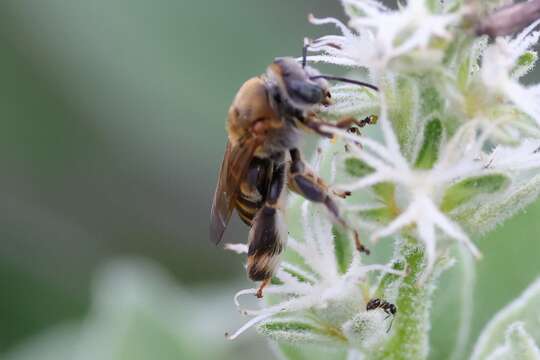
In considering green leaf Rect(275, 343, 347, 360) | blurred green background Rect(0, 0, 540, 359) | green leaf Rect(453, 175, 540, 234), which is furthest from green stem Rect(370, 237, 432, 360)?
blurred green background Rect(0, 0, 540, 359)

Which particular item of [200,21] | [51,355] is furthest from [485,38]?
[200,21]

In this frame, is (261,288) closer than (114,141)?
Yes

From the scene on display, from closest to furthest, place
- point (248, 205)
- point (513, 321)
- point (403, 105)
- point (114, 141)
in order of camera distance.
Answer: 1. point (403, 105)
2. point (248, 205)
3. point (513, 321)
4. point (114, 141)

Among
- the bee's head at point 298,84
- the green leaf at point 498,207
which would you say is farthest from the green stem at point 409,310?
the bee's head at point 298,84

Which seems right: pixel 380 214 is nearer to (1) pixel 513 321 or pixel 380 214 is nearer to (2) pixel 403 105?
(2) pixel 403 105

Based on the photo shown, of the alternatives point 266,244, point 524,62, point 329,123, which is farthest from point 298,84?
point 524,62

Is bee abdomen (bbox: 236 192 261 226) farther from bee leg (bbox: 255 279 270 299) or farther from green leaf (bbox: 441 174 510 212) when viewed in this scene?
green leaf (bbox: 441 174 510 212)
